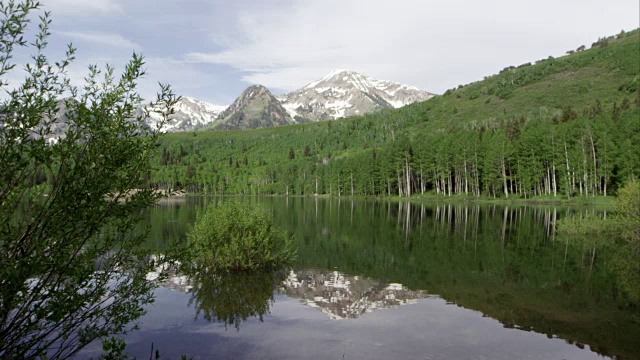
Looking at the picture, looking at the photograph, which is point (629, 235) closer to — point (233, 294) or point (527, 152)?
point (233, 294)

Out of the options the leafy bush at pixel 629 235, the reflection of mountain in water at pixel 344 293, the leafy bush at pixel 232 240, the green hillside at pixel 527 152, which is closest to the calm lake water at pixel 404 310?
the reflection of mountain in water at pixel 344 293

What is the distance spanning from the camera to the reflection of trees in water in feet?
58.1

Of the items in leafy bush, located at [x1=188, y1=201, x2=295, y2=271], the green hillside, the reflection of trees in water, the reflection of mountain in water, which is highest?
the green hillside

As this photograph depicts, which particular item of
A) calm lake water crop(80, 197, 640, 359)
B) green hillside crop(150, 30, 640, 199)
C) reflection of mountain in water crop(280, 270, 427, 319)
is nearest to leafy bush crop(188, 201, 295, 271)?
calm lake water crop(80, 197, 640, 359)

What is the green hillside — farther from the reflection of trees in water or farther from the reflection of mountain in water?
the reflection of mountain in water

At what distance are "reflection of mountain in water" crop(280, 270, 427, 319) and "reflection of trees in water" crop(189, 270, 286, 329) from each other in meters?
1.15

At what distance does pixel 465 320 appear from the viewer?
1744 cm

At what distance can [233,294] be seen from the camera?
20203 millimetres

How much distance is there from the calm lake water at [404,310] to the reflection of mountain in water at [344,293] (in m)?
0.06

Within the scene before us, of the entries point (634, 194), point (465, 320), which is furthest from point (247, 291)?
point (634, 194)

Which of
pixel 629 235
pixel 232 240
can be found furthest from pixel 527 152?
pixel 232 240

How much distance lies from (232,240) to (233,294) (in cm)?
432

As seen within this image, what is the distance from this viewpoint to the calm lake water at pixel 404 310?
1432 centimetres

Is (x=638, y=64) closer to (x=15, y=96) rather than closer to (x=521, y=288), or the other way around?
(x=521, y=288)
